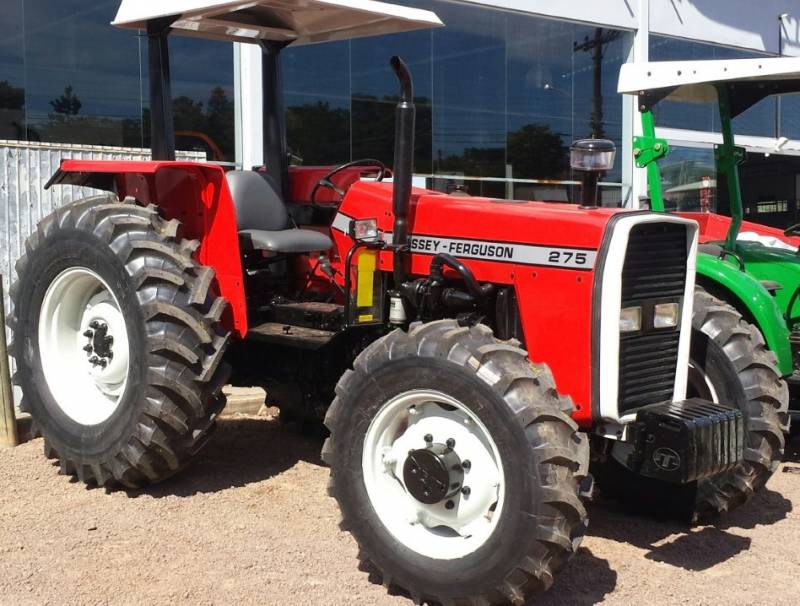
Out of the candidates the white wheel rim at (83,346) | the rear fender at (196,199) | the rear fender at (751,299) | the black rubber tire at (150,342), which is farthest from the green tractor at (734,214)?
the white wheel rim at (83,346)

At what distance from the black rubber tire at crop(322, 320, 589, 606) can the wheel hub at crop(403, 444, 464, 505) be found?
198 millimetres

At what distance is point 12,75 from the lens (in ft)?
24.8

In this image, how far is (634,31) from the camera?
1216 cm

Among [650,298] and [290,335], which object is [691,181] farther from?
[290,335]


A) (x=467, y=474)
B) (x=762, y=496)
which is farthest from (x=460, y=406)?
(x=762, y=496)

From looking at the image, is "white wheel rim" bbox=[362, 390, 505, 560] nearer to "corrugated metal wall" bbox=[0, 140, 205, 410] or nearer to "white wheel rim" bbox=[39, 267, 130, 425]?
"white wheel rim" bbox=[39, 267, 130, 425]

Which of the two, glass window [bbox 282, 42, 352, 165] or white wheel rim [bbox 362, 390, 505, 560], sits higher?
glass window [bbox 282, 42, 352, 165]

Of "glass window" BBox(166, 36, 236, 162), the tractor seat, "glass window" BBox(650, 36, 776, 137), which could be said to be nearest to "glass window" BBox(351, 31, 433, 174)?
"glass window" BBox(166, 36, 236, 162)

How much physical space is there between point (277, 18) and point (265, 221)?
1.02m

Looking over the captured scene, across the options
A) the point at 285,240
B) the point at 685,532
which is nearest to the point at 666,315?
the point at 685,532

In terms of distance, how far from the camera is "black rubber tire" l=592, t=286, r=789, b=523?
4.33 meters

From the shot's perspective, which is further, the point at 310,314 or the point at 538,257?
the point at 310,314

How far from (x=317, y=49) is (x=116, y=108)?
206 centimetres

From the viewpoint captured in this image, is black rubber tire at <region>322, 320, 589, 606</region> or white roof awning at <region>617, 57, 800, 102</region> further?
white roof awning at <region>617, 57, 800, 102</region>
